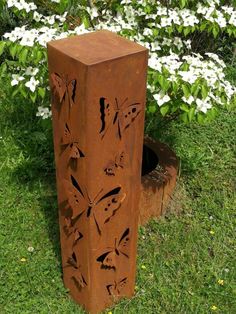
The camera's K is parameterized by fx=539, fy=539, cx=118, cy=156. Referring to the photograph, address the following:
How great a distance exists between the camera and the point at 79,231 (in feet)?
8.47

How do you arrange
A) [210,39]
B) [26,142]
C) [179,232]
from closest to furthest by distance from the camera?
1. [179,232]
2. [26,142]
3. [210,39]

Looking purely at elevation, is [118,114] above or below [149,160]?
above

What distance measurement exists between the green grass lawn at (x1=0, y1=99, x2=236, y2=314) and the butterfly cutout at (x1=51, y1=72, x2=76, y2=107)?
1.29 metres

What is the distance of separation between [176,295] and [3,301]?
98 cm

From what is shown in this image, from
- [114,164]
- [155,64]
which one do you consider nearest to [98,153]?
[114,164]

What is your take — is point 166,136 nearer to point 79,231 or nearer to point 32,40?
point 32,40

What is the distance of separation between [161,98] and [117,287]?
1.06 meters

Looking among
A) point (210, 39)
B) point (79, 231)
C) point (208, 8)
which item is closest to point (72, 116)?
point (79, 231)

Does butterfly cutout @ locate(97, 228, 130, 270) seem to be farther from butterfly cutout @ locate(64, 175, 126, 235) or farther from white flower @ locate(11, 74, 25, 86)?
white flower @ locate(11, 74, 25, 86)

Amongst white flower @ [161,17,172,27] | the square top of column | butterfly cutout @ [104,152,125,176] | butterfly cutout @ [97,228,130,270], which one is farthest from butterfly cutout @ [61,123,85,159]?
white flower @ [161,17,172,27]

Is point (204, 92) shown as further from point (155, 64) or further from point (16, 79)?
point (16, 79)

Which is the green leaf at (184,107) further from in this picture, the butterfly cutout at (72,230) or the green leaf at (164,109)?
the butterfly cutout at (72,230)

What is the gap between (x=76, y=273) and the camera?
9.25 feet

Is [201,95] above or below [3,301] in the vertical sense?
above
